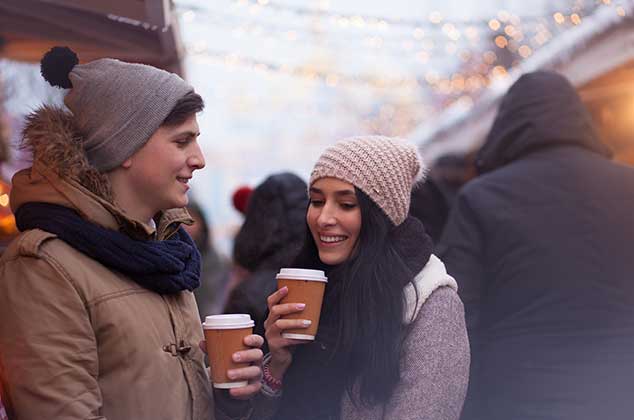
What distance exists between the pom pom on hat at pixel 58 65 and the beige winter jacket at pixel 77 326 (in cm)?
15

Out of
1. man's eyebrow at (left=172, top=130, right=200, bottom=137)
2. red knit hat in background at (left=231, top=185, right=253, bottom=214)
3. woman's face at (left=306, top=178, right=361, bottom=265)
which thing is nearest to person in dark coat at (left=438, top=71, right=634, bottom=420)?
woman's face at (left=306, top=178, right=361, bottom=265)

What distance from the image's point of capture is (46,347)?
2174 millimetres

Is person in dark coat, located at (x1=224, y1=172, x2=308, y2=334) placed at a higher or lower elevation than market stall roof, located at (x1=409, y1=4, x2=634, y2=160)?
lower

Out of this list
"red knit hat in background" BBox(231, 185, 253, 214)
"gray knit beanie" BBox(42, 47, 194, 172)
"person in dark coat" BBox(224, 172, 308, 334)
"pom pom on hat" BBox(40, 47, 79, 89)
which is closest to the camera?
"gray knit beanie" BBox(42, 47, 194, 172)

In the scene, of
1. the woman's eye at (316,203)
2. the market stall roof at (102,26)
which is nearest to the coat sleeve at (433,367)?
the woman's eye at (316,203)

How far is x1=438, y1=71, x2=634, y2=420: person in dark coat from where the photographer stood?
3365 mm

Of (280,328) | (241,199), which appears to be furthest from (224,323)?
(241,199)

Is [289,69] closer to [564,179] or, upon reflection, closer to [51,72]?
[564,179]

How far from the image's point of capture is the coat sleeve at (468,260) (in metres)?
3.63

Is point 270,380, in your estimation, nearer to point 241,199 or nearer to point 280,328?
point 280,328

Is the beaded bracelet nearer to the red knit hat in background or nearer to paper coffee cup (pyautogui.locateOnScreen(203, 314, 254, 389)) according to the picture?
paper coffee cup (pyautogui.locateOnScreen(203, 314, 254, 389))

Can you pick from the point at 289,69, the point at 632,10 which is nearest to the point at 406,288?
the point at 632,10

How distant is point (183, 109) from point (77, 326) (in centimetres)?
75

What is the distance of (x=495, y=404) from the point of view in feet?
11.4
